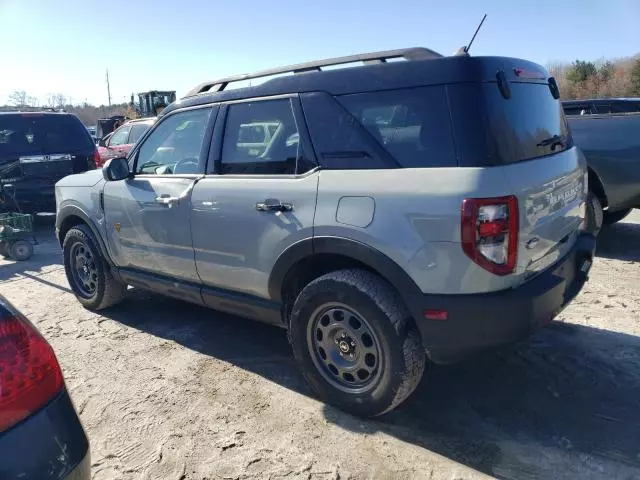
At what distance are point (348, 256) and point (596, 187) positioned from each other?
→ 456cm

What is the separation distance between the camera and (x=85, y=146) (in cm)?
888

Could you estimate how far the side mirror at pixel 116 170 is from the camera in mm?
4117

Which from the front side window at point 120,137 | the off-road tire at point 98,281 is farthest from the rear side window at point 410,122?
the front side window at point 120,137

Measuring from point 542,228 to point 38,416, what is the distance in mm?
2429

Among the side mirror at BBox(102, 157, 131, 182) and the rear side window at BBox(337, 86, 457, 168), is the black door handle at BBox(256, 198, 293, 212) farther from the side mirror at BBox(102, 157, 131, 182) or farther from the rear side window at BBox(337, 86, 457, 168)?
the side mirror at BBox(102, 157, 131, 182)

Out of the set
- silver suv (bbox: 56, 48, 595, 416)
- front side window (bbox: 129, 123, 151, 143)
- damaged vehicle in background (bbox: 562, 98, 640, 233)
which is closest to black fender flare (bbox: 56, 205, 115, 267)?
silver suv (bbox: 56, 48, 595, 416)

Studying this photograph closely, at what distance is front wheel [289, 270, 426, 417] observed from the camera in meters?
2.76

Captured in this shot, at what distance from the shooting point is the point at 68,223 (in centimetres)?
509

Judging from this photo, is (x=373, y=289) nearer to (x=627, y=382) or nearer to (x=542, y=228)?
(x=542, y=228)

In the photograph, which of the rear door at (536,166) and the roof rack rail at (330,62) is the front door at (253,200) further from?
the rear door at (536,166)

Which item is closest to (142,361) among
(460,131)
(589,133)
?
(460,131)

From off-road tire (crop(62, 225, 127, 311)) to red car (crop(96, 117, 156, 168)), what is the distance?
26.3 ft

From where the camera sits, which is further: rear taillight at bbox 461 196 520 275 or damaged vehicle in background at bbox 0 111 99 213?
damaged vehicle in background at bbox 0 111 99 213

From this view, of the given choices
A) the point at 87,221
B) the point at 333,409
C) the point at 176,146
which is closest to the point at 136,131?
the point at 87,221
